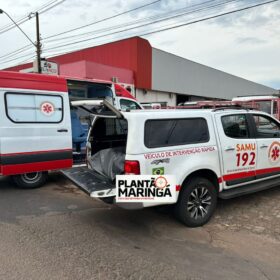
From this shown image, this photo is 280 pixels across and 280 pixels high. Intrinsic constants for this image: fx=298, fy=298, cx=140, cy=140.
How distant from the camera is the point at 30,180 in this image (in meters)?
6.61

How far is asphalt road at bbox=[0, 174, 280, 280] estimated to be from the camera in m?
3.27

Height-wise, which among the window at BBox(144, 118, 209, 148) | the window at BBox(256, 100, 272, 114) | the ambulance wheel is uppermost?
the window at BBox(256, 100, 272, 114)

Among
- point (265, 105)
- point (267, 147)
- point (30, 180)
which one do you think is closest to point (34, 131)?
point (30, 180)

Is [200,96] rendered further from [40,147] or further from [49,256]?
[49,256]

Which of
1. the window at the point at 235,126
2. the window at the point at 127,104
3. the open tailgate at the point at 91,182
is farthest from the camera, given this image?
the window at the point at 127,104

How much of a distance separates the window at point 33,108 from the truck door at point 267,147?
163 inches

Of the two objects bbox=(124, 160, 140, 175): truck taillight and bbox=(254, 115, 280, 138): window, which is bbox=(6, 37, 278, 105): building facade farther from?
bbox=(124, 160, 140, 175): truck taillight

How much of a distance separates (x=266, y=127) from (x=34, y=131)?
476 cm

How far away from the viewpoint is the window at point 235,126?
4.83 m

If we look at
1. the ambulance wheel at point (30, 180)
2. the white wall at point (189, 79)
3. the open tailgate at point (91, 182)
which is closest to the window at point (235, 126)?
the open tailgate at point (91, 182)

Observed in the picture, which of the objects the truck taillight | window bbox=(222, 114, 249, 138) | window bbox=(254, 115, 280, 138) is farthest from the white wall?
the truck taillight

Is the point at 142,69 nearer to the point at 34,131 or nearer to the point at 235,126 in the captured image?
the point at 34,131

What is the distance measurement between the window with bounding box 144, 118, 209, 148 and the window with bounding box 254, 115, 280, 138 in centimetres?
139

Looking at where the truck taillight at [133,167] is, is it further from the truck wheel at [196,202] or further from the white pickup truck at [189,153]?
the truck wheel at [196,202]
